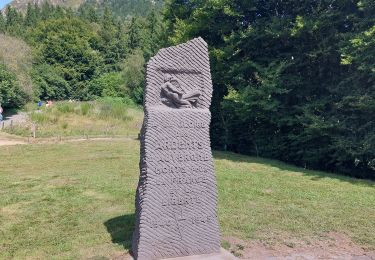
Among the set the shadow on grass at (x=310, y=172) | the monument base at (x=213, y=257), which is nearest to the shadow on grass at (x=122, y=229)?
the monument base at (x=213, y=257)

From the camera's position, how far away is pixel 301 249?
6555mm

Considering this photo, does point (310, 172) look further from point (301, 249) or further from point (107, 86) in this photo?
point (107, 86)

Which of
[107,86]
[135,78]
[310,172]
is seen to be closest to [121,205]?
[310,172]

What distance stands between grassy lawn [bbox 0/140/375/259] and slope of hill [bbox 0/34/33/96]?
79.6 feet

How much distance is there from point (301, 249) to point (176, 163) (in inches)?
97.3

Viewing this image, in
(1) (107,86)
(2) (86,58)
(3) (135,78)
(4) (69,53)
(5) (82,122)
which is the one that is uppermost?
(4) (69,53)

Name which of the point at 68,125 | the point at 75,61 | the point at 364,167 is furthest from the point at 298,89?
the point at 75,61

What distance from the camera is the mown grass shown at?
75.8ft

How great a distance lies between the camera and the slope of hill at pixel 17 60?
119ft

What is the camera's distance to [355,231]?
734 cm

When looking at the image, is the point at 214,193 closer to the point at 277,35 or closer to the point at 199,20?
the point at 277,35

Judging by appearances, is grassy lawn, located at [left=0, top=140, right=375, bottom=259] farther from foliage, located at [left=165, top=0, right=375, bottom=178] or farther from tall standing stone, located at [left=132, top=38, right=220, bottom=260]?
foliage, located at [left=165, top=0, right=375, bottom=178]

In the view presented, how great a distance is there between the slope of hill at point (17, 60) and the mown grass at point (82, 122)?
26.0 ft

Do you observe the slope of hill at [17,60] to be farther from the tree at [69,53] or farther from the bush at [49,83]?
the tree at [69,53]
